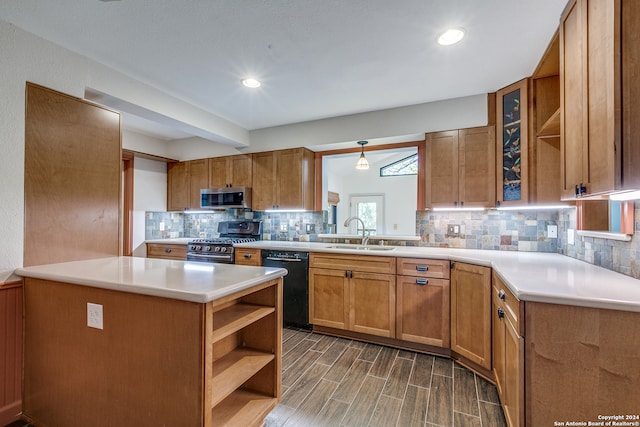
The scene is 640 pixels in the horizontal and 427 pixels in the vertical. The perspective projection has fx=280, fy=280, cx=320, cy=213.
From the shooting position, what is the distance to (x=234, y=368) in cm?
150

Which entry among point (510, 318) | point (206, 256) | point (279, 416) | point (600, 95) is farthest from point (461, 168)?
point (206, 256)

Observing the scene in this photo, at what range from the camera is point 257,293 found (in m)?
1.69

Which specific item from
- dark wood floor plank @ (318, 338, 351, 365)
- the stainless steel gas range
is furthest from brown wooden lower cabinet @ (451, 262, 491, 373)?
the stainless steel gas range

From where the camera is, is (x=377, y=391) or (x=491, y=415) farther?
(x=377, y=391)

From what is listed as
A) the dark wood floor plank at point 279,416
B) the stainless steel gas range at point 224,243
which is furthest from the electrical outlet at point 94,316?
the stainless steel gas range at point 224,243

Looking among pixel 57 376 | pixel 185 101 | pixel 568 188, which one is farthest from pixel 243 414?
pixel 185 101

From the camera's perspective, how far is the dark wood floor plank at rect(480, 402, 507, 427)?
5.48ft

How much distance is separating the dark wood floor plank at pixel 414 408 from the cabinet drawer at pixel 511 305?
82cm

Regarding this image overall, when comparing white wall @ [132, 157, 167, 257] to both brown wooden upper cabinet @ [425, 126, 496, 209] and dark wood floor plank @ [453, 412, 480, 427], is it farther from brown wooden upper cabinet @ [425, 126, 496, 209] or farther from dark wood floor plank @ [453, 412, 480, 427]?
dark wood floor plank @ [453, 412, 480, 427]

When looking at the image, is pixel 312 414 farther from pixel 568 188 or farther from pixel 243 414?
pixel 568 188

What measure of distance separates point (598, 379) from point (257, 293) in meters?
1.63

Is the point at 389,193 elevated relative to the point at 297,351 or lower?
elevated

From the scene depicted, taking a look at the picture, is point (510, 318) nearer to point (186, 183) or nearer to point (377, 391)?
point (377, 391)

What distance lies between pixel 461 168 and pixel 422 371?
6.25 ft
